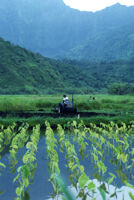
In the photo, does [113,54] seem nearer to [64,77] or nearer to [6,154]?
[64,77]

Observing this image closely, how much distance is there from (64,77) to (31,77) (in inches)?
668

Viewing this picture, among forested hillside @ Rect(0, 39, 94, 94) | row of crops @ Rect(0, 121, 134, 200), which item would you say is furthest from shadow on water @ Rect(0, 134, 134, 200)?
forested hillside @ Rect(0, 39, 94, 94)

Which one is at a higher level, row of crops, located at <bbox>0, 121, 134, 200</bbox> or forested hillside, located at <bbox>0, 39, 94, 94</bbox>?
forested hillside, located at <bbox>0, 39, 94, 94</bbox>

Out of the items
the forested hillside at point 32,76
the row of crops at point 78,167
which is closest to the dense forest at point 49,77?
the forested hillside at point 32,76

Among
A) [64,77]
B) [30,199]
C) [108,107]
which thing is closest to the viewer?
[30,199]

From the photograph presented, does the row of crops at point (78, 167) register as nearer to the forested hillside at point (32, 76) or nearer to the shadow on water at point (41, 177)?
the shadow on water at point (41, 177)

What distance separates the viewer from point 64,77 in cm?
9375

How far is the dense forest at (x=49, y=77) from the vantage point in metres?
68.9

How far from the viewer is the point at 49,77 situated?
282 ft

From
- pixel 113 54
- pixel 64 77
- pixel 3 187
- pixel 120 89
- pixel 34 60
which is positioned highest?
pixel 113 54

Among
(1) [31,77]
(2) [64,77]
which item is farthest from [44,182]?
(2) [64,77]

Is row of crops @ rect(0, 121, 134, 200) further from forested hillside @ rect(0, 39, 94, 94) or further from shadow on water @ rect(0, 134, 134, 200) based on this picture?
forested hillside @ rect(0, 39, 94, 94)

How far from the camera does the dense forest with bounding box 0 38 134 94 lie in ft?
226

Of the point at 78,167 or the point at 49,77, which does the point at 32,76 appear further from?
the point at 78,167
